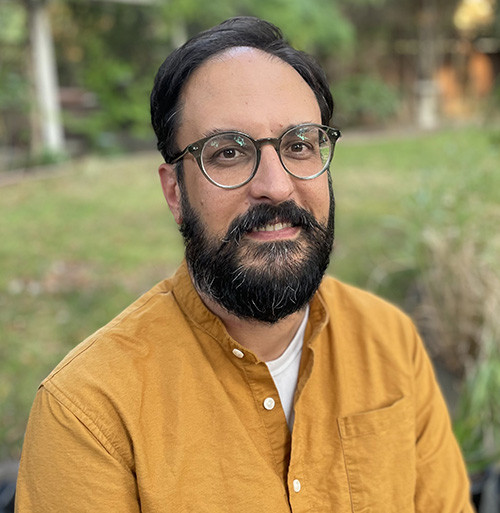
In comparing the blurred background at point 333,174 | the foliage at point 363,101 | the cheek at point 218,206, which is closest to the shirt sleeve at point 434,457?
the cheek at point 218,206

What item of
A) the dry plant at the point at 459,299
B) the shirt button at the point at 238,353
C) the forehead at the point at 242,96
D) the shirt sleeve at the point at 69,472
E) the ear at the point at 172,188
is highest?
the forehead at the point at 242,96

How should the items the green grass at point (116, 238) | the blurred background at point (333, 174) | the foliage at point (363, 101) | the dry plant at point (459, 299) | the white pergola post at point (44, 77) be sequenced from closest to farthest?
the dry plant at point (459, 299) < the blurred background at point (333, 174) < the green grass at point (116, 238) < the white pergola post at point (44, 77) < the foliage at point (363, 101)

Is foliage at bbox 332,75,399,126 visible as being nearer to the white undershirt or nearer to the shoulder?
the shoulder

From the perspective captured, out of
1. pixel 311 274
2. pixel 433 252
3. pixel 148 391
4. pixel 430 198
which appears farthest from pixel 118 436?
pixel 430 198

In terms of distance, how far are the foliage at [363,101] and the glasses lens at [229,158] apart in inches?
555

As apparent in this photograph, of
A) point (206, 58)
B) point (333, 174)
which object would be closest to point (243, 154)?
point (206, 58)

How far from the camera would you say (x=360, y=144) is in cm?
1199

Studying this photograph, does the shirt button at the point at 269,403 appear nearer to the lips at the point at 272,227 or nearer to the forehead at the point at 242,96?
the lips at the point at 272,227

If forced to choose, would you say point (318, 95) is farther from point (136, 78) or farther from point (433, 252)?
point (136, 78)

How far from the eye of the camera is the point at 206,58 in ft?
4.71

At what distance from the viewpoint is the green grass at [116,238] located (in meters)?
3.67

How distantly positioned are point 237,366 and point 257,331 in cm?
12

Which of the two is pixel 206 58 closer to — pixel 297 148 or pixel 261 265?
pixel 297 148

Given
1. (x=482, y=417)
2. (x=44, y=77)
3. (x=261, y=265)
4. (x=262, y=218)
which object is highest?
(x=44, y=77)
